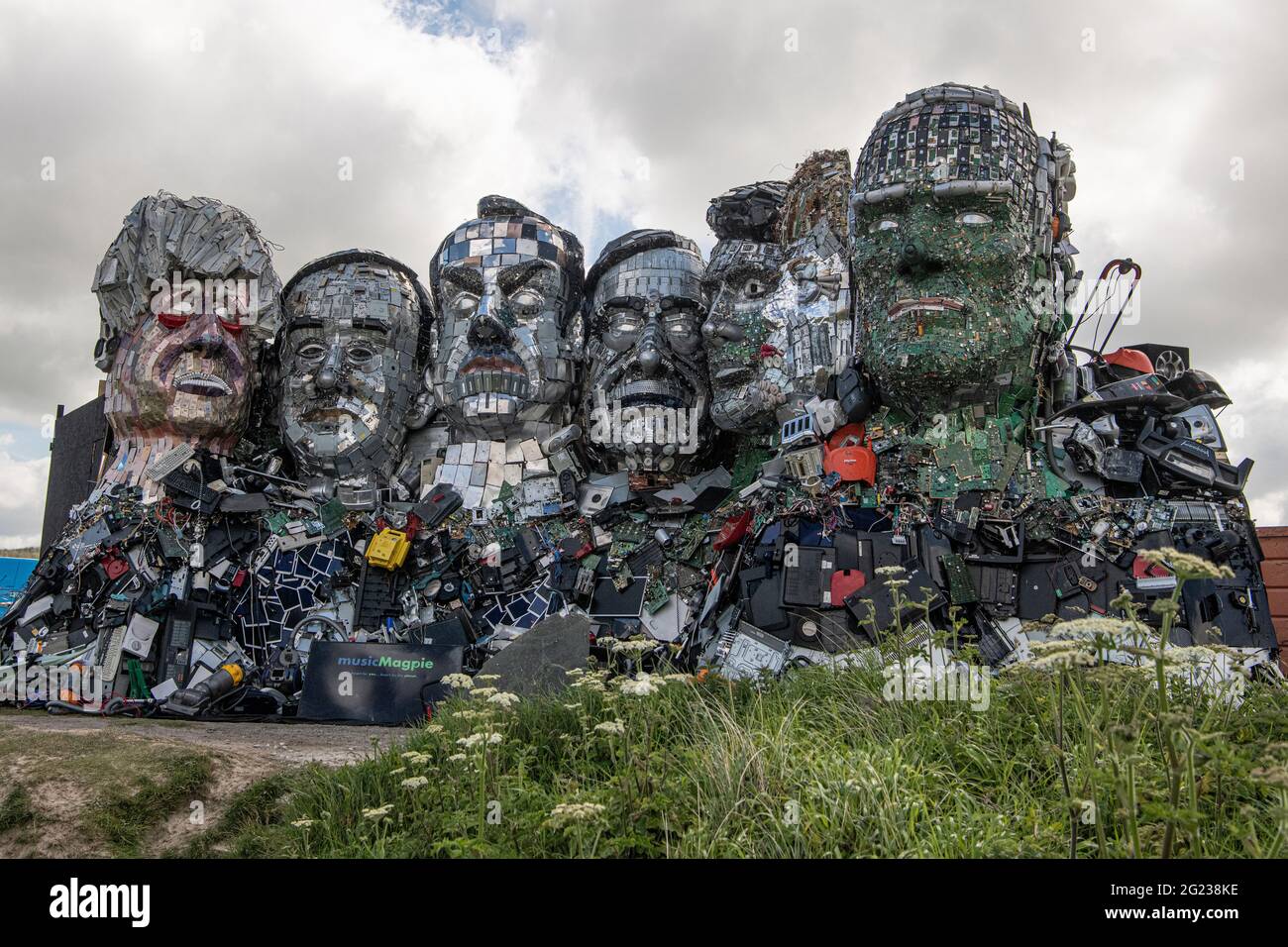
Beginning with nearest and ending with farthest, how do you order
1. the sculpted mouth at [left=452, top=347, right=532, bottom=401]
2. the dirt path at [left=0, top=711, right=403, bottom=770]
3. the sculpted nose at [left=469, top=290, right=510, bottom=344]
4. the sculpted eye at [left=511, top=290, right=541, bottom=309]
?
1. the dirt path at [left=0, top=711, right=403, bottom=770]
2. the sculpted nose at [left=469, top=290, right=510, bottom=344]
3. the sculpted mouth at [left=452, top=347, right=532, bottom=401]
4. the sculpted eye at [left=511, top=290, right=541, bottom=309]

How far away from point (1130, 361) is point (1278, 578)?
2.93 meters

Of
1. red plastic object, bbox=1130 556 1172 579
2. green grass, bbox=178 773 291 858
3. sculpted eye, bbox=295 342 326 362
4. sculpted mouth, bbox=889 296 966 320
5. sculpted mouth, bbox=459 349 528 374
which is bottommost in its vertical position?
green grass, bbox=178 773 291 858

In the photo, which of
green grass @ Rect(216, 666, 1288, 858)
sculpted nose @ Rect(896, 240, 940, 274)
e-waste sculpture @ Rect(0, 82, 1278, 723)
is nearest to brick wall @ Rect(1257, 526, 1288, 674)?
e-waste sculpture @ Rect(0, 82, 1278, 723)

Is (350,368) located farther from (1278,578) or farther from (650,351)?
(1278,578)

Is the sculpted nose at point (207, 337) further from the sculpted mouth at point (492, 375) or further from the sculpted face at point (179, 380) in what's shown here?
the sculpted mouth at point (492, 375)

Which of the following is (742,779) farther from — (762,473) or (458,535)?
(458,535)

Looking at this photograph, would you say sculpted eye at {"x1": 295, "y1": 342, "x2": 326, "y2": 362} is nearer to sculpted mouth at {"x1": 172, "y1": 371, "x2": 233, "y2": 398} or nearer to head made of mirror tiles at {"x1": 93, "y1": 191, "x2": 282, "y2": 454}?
head made of mirror tiles at {"x1": 93, "y1": 191, "x2": 282, "y2": 454}

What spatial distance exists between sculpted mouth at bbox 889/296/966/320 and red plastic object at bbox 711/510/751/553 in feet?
8.59

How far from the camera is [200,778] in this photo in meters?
5.95

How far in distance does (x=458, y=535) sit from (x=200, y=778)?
6.60m

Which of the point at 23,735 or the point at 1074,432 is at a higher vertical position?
the point at 1074,432

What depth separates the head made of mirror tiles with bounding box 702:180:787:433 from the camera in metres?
11.7

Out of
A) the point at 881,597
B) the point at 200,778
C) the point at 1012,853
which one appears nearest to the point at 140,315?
the point at 200,778

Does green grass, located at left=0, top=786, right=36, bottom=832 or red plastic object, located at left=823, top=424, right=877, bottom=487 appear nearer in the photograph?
green grass, located at left=0, top=786, right=36, bottom=832
